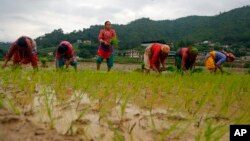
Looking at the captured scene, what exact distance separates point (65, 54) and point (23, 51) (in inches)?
36.5

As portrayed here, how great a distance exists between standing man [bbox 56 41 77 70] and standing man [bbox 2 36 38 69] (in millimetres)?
616

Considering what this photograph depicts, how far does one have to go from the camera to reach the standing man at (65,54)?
256 inches

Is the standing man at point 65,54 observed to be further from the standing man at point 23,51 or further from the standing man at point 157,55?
the standing man at point 157,55

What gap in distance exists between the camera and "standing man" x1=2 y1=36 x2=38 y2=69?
579cm

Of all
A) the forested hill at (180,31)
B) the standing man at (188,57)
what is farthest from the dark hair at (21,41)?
the forested hill at (180,31)

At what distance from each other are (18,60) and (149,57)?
98.1 inches

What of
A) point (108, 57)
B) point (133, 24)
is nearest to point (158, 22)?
point (133, 24)

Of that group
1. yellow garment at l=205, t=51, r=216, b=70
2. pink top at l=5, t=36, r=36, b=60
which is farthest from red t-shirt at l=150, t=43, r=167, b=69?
yellow garment at l=205, t=51, r=216, b=70

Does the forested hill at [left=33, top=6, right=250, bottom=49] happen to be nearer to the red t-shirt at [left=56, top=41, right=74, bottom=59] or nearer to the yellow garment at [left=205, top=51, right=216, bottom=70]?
the yellow garment at [left=205, top=51, right=216, bottom=70]

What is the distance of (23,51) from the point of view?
5.97 metres

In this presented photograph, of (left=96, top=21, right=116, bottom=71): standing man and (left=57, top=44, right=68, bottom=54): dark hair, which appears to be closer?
(left=57, top=44, right=68, bottom=54): dark hair

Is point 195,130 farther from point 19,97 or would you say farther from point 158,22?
point 158,22

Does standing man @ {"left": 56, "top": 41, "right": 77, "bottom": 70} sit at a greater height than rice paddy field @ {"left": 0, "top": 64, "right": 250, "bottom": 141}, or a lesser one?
greater

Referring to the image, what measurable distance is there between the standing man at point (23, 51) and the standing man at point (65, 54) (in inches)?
24.3
